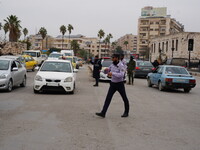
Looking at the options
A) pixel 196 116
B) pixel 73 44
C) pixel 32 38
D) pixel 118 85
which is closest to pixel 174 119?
pixel 196 116

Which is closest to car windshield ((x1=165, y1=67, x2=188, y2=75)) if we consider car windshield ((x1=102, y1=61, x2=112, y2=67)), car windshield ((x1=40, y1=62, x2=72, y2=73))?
car windshield ((x1=40, y1=62, x2=72, y2=73))

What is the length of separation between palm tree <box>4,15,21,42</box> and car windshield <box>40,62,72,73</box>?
44.0m

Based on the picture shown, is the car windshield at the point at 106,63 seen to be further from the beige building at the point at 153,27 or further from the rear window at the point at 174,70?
the beige building at the point at 153,27

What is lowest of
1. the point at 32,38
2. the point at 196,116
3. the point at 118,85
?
the point at 196,116

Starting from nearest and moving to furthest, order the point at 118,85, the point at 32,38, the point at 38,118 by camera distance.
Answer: the point at 38,118, the point at 118,85, the point at 32,38

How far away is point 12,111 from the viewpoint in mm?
8297

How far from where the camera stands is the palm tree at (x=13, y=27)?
2189 inches

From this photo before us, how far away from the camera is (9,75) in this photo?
1284cm

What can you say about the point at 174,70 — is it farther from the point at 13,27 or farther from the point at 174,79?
the point at 13,27

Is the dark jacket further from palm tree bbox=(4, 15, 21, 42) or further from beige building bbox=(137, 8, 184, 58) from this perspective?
beige building bbox=(137, 8, 184, 58)

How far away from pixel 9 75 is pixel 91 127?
7356 mm

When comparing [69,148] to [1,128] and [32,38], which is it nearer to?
[1,128]

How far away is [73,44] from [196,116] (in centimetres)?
11974

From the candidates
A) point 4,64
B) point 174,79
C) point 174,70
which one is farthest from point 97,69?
point 4,64
